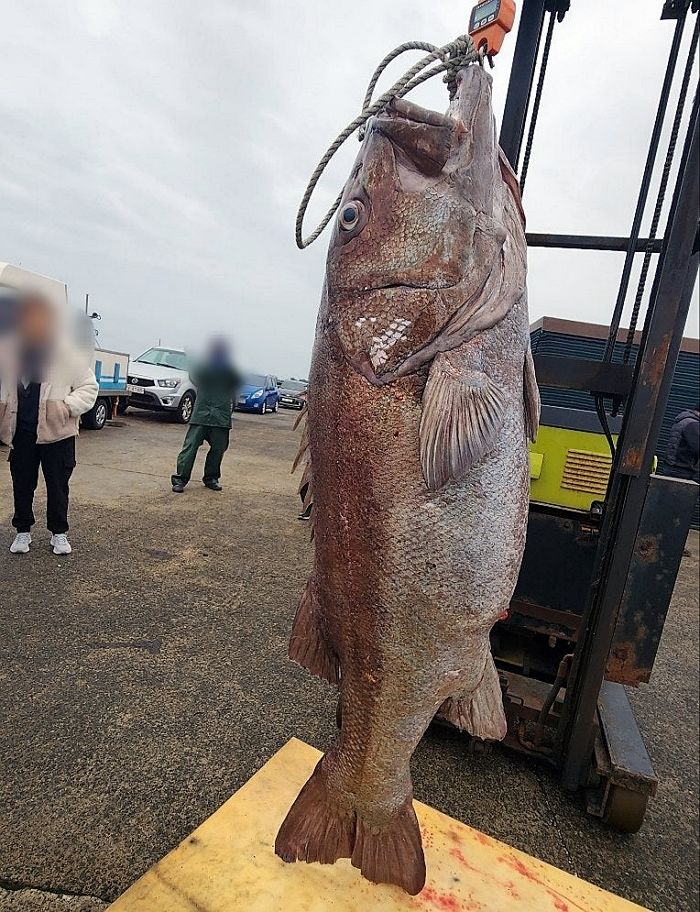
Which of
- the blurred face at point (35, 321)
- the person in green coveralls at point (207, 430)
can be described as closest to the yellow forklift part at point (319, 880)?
the blurred face at point (35, 321)

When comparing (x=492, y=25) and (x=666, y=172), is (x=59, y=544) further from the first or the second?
(x=666, y=172)

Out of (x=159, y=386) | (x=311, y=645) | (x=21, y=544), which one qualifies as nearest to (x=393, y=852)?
(x=311, y=645)

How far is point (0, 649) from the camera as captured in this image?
3.12 m

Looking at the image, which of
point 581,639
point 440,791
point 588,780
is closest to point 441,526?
point 581,639

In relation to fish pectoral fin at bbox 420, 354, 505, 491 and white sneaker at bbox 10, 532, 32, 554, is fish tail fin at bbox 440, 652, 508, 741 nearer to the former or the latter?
fish pectoral fin at bbox 420, 354, 505, 491

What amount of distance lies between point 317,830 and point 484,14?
214cm

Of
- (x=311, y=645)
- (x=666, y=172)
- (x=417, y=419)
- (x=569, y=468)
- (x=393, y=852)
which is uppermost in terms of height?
(x=666, y=172)

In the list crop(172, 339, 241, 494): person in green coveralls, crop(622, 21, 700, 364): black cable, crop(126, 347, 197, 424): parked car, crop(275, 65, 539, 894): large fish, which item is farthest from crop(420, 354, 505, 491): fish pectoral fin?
crop(126, 347, 197, 424): parked car

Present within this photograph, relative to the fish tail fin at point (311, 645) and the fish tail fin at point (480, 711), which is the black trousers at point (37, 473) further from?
the fish tail fin at point (480, 711)

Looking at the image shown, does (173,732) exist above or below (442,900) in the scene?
below

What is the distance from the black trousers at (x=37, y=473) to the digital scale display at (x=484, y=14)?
4084 millimetres

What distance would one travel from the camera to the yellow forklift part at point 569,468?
291 cm

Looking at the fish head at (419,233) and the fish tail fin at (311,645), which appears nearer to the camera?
the fish head at (419,233)

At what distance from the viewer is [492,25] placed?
4.39 feet
